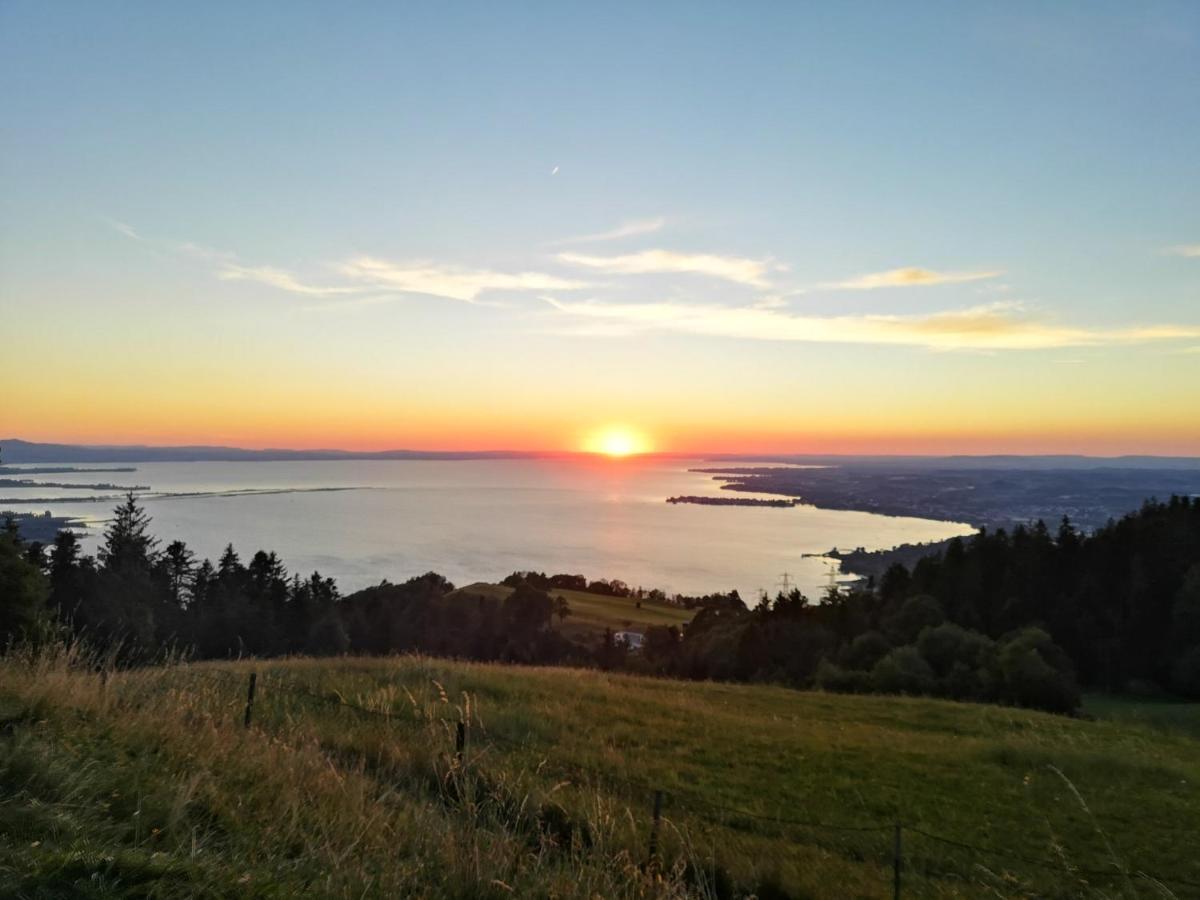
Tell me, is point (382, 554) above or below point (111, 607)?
below

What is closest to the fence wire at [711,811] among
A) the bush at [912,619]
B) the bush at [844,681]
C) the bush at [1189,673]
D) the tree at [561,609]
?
the bush at [844,681]

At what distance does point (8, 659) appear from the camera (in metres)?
6.95

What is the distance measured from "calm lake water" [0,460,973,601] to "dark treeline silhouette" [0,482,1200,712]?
19.0 m

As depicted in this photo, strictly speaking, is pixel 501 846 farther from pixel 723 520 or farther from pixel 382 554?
pixel 723 520

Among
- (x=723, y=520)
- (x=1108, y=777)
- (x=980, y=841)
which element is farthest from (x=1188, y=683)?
(x=723, y=520)

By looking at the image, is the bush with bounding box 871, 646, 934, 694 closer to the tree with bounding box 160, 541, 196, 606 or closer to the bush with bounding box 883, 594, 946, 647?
the bush with bounding box 883, 594, 946, 647

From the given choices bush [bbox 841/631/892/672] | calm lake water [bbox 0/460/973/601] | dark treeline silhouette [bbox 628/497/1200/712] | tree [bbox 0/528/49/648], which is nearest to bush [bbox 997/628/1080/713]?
dark treeline silhouette [bbox 628/497/1200/712]

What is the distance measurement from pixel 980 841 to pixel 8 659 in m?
10.4

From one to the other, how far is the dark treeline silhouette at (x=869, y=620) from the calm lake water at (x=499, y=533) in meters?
19.0

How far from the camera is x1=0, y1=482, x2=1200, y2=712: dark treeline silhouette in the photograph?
33.0 metres

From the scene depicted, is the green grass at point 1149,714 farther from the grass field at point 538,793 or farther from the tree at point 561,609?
the tree at point 561,609

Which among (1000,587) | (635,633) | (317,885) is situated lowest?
(635,633)

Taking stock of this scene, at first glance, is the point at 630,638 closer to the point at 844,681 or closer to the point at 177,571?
the point at 844,681

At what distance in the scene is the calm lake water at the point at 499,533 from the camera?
304ft
